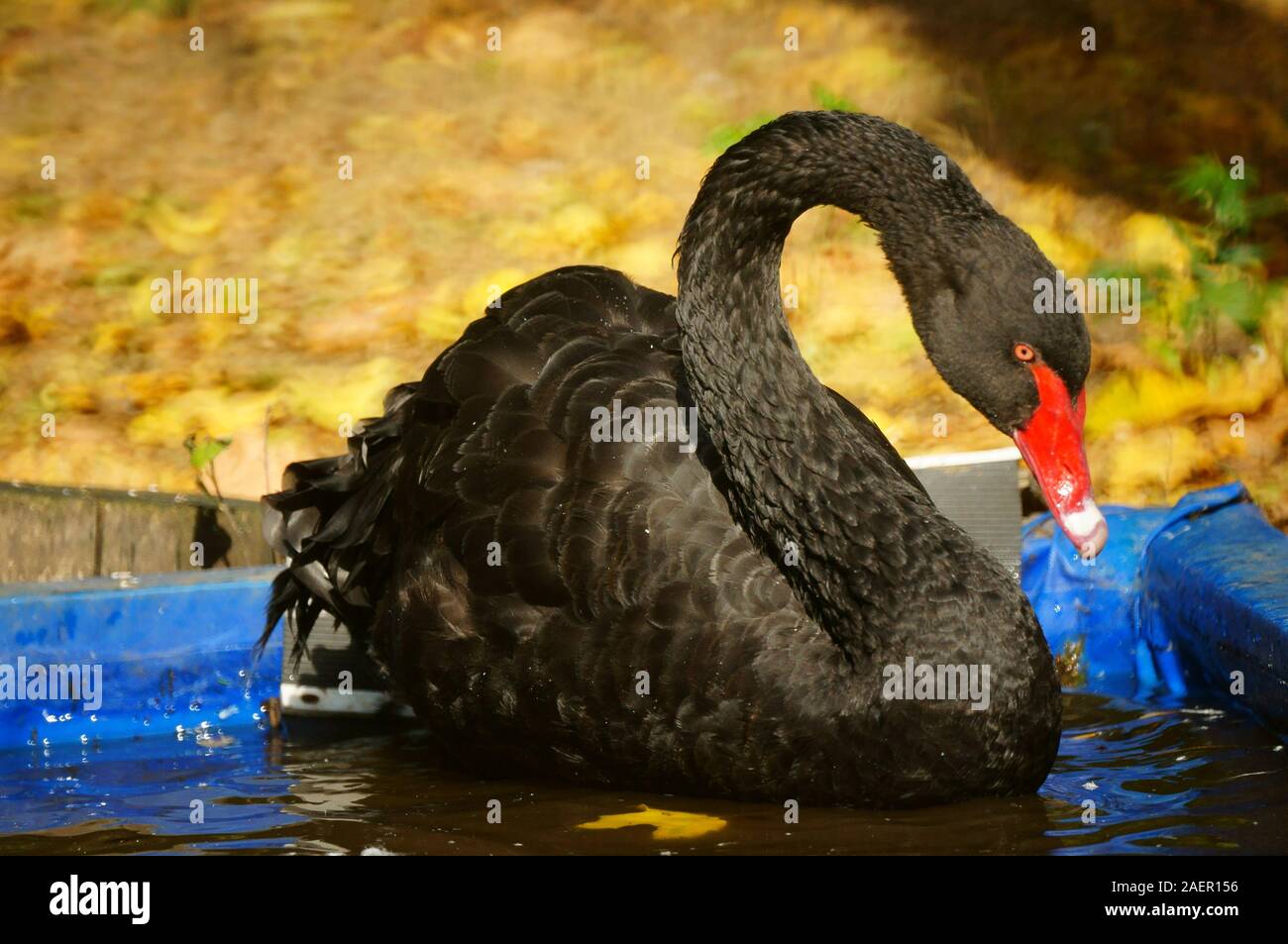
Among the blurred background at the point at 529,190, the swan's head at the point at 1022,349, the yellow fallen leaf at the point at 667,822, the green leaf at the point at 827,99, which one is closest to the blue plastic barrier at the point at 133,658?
the blurred background at the point at 529,190

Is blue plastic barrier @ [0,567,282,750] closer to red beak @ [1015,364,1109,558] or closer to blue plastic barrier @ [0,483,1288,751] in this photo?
blue plastic barrier @ [0,483,1288,751]

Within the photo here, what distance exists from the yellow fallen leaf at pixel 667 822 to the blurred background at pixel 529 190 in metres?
3.07

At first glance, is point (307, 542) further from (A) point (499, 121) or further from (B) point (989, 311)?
(A) point (499, 121)

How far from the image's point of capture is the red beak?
3.18 m

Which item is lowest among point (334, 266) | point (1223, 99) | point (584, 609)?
point (584, 609)

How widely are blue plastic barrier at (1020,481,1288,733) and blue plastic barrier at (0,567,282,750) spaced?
2.44 m

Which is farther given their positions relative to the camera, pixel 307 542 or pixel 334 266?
pixel 334 266

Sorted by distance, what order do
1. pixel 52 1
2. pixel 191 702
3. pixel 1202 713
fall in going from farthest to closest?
1. pixel 52 1
2. pixel 191 702
3. pixel 1202 713

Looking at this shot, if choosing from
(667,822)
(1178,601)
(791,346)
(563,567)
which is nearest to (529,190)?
(1178,601)

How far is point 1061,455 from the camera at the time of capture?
322cm

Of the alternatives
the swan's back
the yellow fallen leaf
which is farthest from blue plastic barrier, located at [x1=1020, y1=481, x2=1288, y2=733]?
the yellow fallen leaf

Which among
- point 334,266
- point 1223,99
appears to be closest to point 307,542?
point 334,266

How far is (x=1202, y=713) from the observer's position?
4.09m
